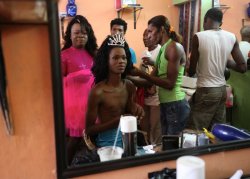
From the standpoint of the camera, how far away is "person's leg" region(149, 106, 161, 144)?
72 cm

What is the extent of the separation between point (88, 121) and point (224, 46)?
479mm

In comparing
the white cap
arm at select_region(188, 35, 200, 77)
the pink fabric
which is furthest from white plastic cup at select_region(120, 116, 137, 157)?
arm at select_region(188, 35, 200, 77)

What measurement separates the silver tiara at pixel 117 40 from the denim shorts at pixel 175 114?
9.0 inches

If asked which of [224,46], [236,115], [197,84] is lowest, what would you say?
[236,115]

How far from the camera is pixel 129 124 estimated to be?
673 mm

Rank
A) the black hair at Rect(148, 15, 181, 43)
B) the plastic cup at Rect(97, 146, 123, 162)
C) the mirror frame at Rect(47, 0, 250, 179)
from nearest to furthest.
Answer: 1. the mirror frame at Rect(47, 0, 250, 179)
2. the plastic cup at Rect(97, 146, 123, 162)
3. the black hair at Rect(148, 15, 181, 43)

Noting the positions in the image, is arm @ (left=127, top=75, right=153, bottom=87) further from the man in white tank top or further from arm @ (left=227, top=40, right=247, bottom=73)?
arm @ (left=227, top=40, right=247, bottom=73)

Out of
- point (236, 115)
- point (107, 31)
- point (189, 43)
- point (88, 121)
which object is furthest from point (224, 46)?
point (88, 121)

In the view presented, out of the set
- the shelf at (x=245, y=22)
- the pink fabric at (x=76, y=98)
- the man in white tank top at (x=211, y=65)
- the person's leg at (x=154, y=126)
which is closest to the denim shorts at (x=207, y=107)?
the man in white tank top at (x=211, y=65)

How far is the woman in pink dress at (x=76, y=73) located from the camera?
604 mm

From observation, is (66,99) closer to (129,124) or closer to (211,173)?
(129,124)

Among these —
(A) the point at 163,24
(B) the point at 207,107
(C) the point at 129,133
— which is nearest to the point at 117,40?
(A) the point at 163,24

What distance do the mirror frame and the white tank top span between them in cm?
21

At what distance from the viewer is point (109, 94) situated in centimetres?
69
